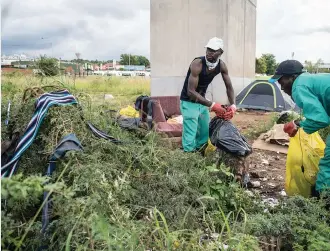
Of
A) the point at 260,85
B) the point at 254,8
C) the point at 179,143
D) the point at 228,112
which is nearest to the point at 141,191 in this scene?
the point at 228,112

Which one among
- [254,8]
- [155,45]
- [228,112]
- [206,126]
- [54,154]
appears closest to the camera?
[54,154]

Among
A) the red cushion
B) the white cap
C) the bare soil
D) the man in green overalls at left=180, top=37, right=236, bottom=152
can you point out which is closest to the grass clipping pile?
the bare soil

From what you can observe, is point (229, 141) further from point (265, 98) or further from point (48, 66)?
point (265, 98)

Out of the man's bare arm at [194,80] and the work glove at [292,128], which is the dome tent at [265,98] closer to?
the man's bare arm at [194,80]

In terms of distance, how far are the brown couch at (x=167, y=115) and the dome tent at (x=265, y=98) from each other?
351 centimetres

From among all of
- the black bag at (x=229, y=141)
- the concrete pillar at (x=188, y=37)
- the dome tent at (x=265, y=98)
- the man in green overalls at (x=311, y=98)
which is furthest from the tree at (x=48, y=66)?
the dome tent at (x=265, y=98)

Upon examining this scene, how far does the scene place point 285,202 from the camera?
2799 mm

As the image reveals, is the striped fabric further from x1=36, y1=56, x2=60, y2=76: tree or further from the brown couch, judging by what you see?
the brown couch

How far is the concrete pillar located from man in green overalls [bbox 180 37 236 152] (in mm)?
5147

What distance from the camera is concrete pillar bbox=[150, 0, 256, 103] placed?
9906 millimetres

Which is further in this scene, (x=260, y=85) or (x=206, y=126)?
(x=260, y=85)

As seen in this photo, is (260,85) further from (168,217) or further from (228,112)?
(168,217)

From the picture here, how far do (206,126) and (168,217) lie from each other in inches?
88.8

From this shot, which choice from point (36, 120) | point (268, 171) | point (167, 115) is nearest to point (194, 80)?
point (268, 171)
